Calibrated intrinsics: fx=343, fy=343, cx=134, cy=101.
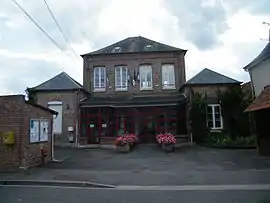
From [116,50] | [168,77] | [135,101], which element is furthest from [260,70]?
[116,50]

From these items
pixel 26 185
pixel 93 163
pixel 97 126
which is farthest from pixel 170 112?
pixel 26 185

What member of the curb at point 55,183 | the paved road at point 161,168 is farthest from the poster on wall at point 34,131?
the curb at point 55,183

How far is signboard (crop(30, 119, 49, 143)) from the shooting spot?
16109 millimetres

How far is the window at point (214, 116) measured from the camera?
27.3 m

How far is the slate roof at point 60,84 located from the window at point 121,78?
3.93 meters

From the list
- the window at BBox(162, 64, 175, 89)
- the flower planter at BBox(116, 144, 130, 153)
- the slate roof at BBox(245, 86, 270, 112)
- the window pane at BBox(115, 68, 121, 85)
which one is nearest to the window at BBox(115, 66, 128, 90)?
the window pane at BBox(115, 68, 121, 85)

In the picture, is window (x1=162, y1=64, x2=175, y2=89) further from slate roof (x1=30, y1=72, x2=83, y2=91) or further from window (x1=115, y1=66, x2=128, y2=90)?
slate roof (x1=30, y1=72, x2=83, y2=91)

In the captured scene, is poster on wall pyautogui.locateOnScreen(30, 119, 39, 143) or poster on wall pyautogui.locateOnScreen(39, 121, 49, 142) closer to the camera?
poster on wall pyautogui.locateOnScreen(30, 119, 39, 143)

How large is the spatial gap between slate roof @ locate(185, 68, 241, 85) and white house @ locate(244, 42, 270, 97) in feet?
15.9

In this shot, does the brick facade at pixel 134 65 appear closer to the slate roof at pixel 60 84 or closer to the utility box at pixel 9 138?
the slate roof at pixel 60 84

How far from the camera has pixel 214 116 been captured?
2741 centimetres

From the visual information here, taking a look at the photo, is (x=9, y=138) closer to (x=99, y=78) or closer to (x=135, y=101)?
(x=135, y=101)

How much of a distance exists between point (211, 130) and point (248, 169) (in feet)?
39.7

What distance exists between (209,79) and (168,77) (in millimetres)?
4391
